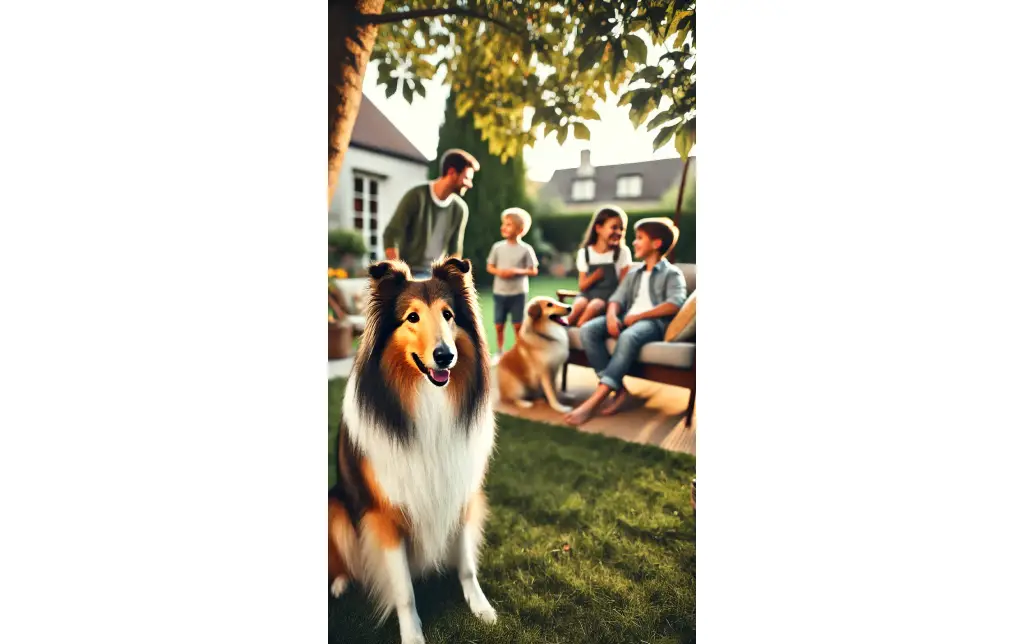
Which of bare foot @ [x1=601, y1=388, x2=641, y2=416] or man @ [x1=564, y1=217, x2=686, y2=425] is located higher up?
man @ [x1=564, y1=217, x2=686, y2=425]

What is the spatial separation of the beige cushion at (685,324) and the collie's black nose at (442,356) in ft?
2.20

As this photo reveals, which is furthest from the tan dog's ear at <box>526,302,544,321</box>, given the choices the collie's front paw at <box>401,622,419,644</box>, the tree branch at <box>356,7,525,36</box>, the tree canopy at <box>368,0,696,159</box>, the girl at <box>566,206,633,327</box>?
the collie's front paw at <box>401,622,419,644</box>

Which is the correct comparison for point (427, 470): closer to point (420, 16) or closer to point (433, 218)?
point (433, 218)

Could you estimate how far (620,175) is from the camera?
76.7 inches

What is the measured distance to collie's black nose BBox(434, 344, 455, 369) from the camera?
1811mm

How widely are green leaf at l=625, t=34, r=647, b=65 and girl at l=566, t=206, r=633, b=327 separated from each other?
0.46 meters

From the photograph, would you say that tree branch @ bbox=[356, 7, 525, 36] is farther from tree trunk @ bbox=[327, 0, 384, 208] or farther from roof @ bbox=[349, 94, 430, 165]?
roof @ bbox=[349, 94, 430, 165]

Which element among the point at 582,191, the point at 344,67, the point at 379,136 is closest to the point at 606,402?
the point at 582,191

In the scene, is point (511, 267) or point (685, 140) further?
point (511, 267)

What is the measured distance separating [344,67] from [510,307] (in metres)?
0.92

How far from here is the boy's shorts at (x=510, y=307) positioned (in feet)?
6.47
